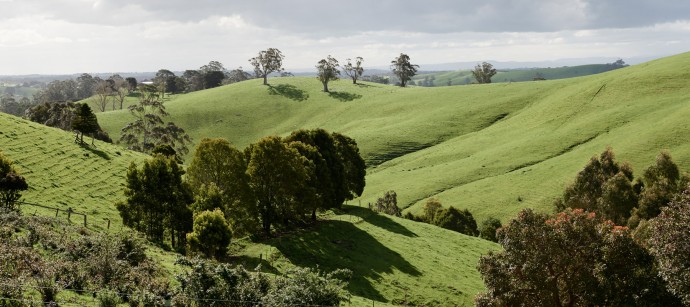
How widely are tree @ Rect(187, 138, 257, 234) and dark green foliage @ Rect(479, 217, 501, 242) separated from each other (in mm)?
40077

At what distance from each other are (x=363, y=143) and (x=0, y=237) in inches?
3994

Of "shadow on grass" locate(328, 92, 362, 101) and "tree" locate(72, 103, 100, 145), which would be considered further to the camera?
"shadow on grass" locate(328, 92, 362, 101)

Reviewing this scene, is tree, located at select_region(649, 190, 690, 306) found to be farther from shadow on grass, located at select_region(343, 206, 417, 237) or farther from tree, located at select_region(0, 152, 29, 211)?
tree, located at select_region(0, 152, 29, 211)

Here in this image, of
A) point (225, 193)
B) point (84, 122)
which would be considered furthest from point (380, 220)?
point (84, 122)

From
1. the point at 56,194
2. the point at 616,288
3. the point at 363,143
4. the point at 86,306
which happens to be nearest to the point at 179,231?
the point at 56,194

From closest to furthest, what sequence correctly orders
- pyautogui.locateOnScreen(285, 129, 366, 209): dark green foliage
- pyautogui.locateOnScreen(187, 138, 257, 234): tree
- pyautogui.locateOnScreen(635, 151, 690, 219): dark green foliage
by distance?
1. pyautogui.locateOnScreen(187, 138, 257, 234): tree
2. pyautogui.locateOnScreen(635, 151, 690, 219): dark green foliage
3. pyautogui.locateOnScreen(285, 129, 366, 209): dark green foliage

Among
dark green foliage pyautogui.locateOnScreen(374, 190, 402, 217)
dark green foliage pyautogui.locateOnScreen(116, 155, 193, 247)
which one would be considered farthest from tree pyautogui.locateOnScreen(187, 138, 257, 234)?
dark green foliage pyautogui.locateOnScreen(374, 190, 402, 217)

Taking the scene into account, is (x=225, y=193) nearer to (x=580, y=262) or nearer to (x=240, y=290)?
(x=240, y=290)

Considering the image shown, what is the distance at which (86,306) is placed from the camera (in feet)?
79.9

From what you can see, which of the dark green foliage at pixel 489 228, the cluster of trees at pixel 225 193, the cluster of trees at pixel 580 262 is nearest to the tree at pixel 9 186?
the cluster of trees at pixel 225 193

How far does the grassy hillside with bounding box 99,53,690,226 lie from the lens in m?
90.9

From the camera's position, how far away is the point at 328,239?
182 ft

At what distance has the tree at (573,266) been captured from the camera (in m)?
29.1

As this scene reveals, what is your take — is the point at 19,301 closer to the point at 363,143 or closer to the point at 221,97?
the point at 363,143
